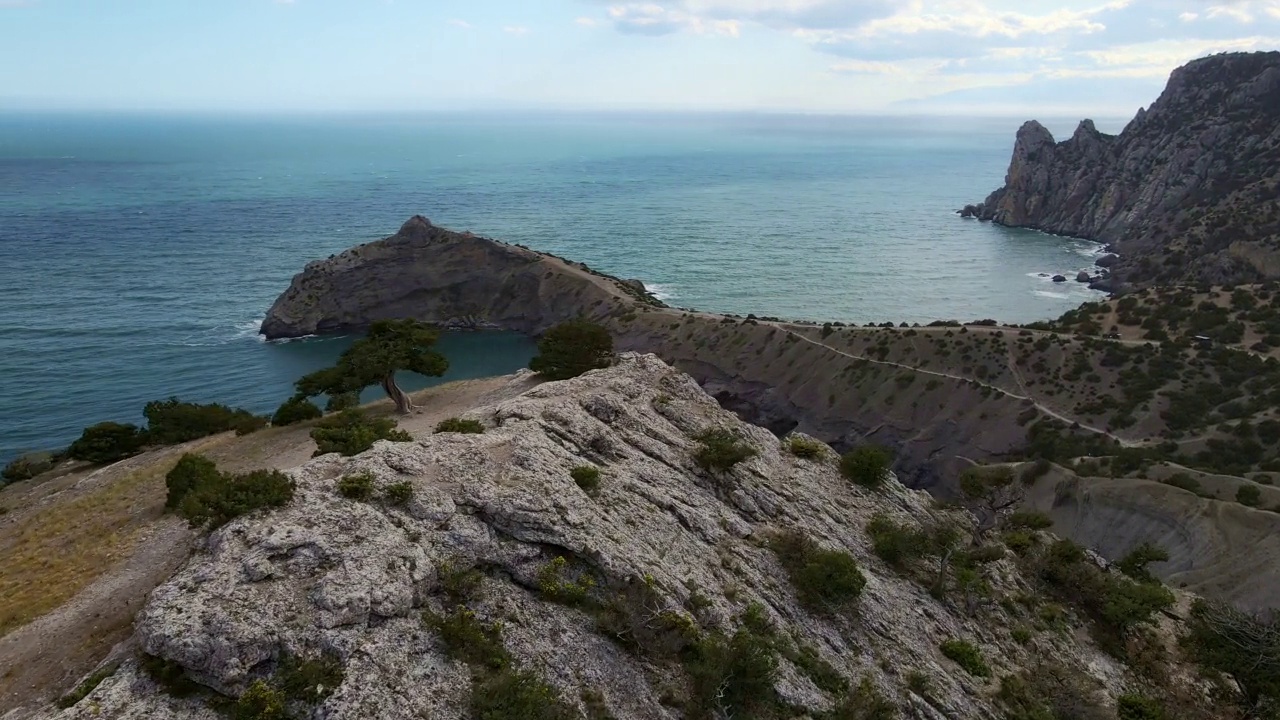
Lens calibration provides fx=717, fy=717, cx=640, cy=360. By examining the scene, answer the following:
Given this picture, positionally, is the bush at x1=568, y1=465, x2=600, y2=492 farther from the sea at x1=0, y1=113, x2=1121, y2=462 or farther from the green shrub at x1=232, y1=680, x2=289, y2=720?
the sea at x1=0, y1=113, x2=1121, y2=462

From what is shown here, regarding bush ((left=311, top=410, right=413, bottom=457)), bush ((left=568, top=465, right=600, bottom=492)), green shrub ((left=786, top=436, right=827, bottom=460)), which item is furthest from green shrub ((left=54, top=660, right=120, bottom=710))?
green shrub ((left=786, top=436, right=827, bottom=460))

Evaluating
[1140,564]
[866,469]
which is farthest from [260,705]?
[1140,564]

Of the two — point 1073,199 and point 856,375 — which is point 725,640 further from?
point 1073,199

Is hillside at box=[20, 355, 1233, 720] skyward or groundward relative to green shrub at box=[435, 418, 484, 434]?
groundward

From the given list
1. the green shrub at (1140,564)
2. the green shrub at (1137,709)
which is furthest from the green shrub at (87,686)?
the green shrub at (1140,564)

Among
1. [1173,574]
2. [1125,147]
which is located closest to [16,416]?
[1173,574]
